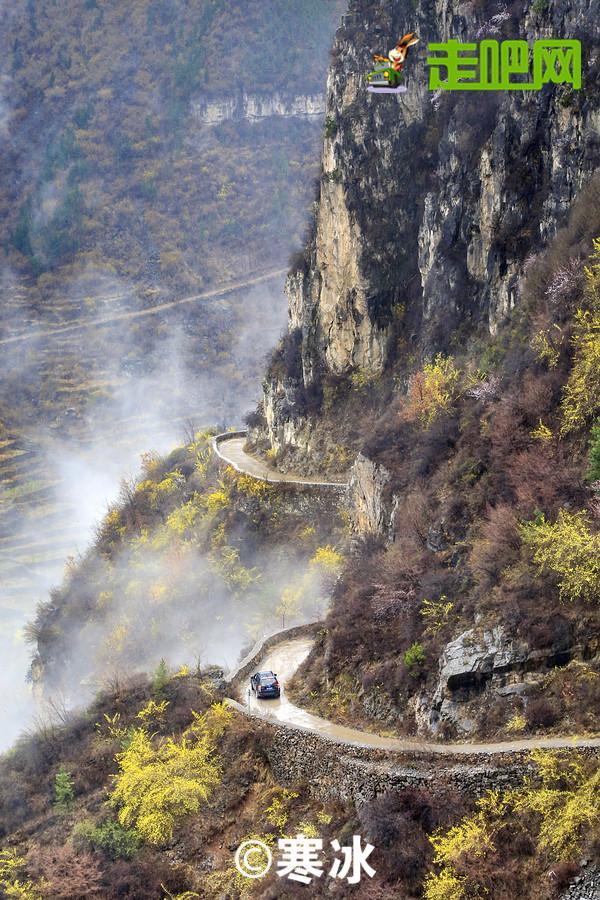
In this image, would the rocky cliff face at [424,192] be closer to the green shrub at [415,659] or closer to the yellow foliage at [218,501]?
the yellow foliage at [218,501]

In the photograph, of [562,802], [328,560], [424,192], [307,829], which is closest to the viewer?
[562,802]

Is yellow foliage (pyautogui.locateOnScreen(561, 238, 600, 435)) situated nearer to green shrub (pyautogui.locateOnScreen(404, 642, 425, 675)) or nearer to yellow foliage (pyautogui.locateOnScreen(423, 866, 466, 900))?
green shrub (pyautogui.locateOnScreen(404, 642, 425, 675))

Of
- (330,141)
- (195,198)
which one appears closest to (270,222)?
(195,198)

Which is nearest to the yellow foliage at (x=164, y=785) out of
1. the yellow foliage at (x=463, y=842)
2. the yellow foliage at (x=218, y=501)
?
the yellow foliage at (x=463, y=842)

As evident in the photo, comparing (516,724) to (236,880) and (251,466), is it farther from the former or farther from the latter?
(251,466)

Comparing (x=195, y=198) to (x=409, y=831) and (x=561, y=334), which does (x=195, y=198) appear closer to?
(x=561, y=334)

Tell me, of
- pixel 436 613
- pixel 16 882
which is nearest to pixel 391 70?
pixel 436 613

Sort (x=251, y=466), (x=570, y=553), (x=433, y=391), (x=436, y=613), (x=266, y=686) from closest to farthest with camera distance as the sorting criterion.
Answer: (x=570, y=553), (x=436, y=613), (x=266, y=686), (x=433, y=391), (x=251, y=466)
